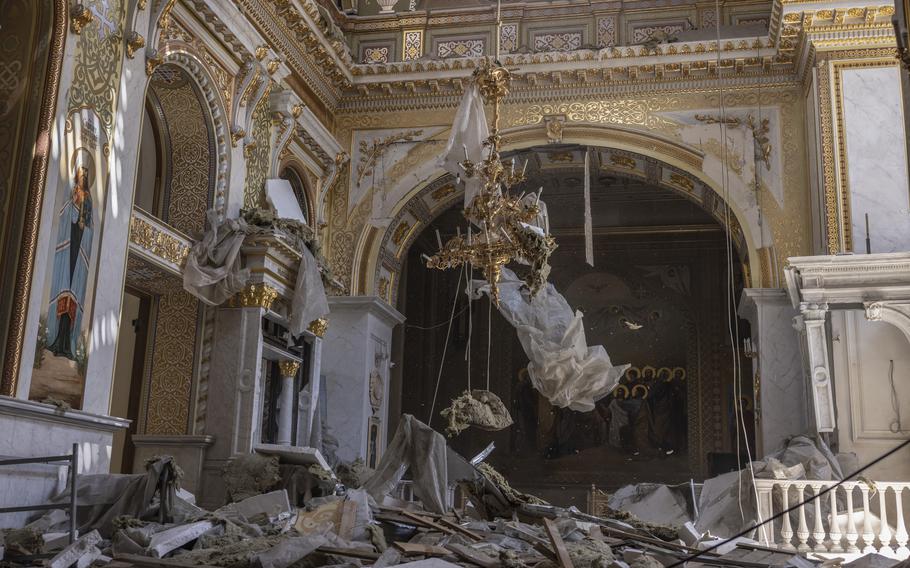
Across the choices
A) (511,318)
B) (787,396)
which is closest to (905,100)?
(787,396)

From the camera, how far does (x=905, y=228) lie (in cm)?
1146

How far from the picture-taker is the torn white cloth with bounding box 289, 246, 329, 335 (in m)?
11.4

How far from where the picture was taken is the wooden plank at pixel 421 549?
594 cm

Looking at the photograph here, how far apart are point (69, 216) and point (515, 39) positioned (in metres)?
7.83

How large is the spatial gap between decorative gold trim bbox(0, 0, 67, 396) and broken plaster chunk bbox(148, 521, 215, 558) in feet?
7.09

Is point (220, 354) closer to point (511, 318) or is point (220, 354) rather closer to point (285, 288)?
point (285, 288)

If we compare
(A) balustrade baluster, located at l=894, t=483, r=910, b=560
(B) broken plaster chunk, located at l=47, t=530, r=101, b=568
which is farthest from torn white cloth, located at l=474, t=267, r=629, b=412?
(B) broken plaster chunk, located at l=47, t=530, r=101, b=568

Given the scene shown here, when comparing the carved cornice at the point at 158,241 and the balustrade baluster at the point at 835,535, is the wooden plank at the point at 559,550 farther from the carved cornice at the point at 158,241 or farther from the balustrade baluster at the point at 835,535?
the carved cornice at the point at 158,241

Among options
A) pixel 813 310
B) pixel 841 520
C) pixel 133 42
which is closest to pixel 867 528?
pixel 841 520

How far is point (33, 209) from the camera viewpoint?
789 centimetres

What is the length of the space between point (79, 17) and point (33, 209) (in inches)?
69.3

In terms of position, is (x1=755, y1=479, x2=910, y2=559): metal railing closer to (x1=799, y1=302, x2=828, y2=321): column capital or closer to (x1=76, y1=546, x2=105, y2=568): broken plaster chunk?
(x1=799, y1=302, x2=828, y2=321): column capital

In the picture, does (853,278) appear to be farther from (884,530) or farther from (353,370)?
(353,370)

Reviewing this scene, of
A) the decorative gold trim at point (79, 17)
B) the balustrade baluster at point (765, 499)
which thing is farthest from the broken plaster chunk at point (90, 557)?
the balustrade baluster at point (765, 499)
